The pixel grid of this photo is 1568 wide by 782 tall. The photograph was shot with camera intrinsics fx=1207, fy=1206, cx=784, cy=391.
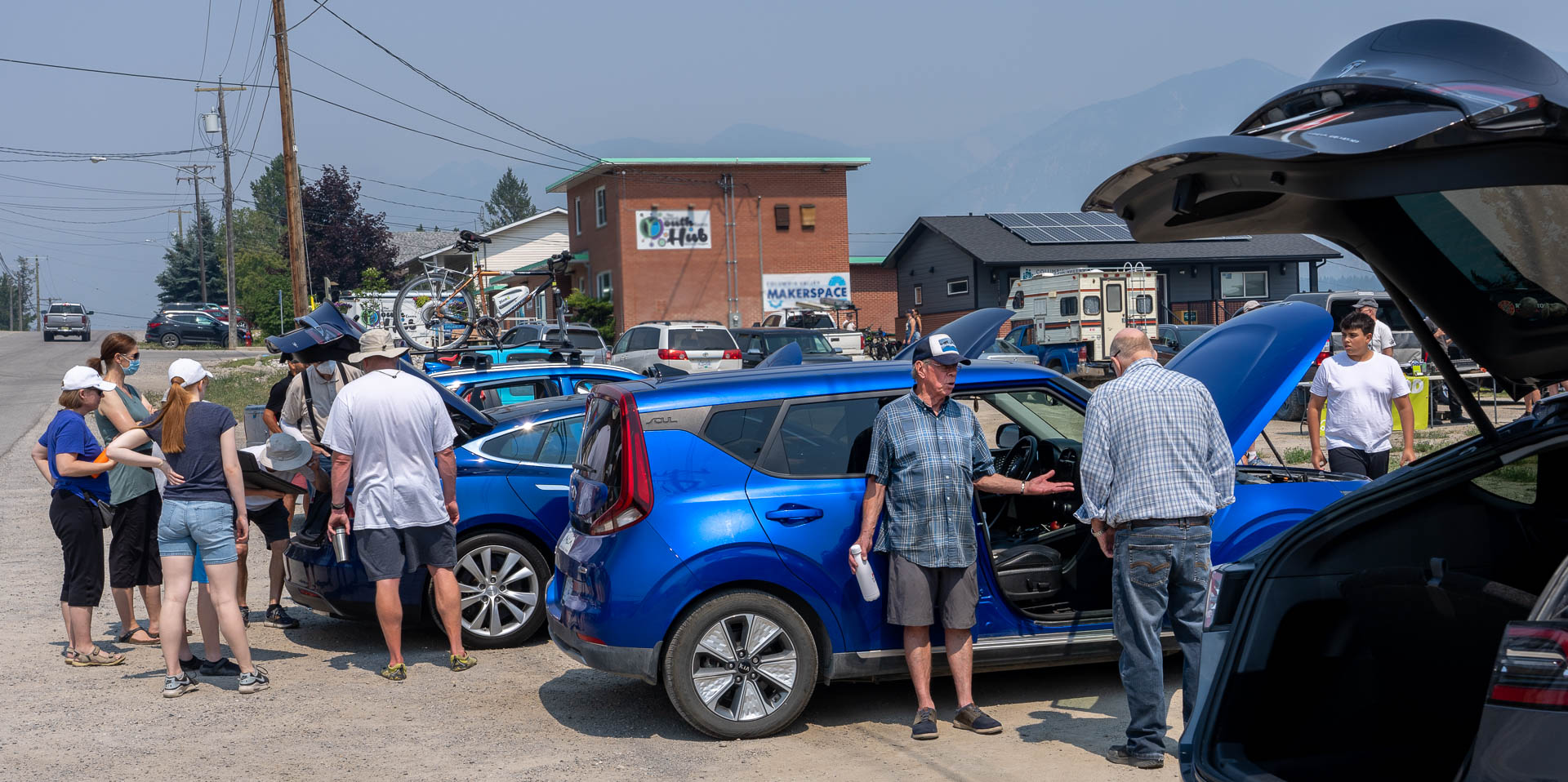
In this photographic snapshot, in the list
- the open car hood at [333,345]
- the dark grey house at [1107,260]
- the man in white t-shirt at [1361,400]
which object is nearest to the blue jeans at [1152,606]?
the man in white t-shirt at [1361,400]

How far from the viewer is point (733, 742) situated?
18.1 feet

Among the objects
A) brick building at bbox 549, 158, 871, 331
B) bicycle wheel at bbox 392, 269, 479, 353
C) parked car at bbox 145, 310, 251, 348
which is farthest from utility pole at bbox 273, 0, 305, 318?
parked car at bbox 145, 310, 251, 348

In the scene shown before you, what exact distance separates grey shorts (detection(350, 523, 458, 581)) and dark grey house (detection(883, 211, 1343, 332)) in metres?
36.3

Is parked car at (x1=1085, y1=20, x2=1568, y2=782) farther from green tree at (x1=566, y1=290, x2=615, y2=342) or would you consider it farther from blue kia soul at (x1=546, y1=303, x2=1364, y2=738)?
green tree at (x1=566, y1=290, x2=615, y2=342)

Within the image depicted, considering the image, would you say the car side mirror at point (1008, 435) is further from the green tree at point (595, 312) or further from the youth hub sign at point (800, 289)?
the youth hub sign at point (800, 289)

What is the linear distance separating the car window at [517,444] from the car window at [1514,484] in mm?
5388

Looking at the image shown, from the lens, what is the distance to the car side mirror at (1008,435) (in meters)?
6.83

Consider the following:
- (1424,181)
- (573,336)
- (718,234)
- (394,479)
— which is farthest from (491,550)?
(718,234)

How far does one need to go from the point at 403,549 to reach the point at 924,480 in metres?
3.16

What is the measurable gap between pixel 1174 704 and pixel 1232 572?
2.30m

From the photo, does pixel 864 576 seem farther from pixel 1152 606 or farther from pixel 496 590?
pixel 496 590

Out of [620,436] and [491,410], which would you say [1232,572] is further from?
[491,410]

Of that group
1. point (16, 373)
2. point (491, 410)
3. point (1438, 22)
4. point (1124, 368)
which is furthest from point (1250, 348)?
point (16, 373)

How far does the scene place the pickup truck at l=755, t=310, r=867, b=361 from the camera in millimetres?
31163
